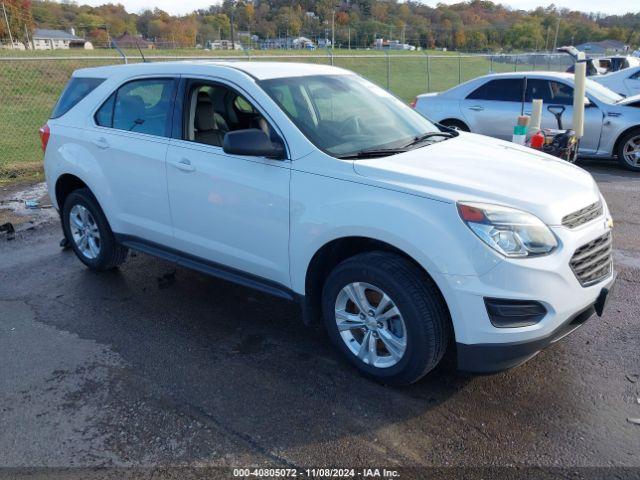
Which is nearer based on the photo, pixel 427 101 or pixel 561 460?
pixel 561 460

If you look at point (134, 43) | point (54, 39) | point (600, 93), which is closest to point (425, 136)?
point (600, 93)

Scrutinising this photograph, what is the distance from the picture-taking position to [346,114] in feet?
12.8

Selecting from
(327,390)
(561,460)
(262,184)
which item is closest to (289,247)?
(262,184)

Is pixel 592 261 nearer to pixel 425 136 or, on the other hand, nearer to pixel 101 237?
pixel 425 136

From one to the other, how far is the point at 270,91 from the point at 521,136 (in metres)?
4.23

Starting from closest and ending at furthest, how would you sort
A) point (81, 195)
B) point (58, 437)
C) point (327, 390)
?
point (58, 437)
point (327, 390)
point (81, 195)

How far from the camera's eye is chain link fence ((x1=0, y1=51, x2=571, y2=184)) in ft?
36.4

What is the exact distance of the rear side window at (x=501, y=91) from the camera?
→ 947 cm

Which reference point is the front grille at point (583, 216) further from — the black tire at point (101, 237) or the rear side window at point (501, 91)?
the rear side window at point (501, 91)

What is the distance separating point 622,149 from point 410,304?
25.1 feet

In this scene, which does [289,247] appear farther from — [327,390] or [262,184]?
[327,390]

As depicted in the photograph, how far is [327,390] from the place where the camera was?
10.7 ft

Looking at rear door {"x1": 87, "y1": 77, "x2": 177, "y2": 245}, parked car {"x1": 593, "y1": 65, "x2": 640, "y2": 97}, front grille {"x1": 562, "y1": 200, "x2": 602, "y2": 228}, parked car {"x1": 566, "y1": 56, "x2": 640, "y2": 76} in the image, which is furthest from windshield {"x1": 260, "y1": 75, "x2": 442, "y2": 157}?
parked car {"x1": 566, "y1": 56, "x2": 640, "y2": 76}

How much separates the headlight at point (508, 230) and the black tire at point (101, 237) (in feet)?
11.2
